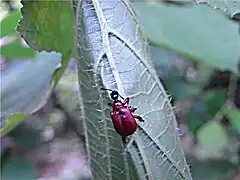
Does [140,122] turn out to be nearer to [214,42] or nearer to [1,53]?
[1,53]

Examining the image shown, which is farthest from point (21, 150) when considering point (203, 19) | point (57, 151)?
point (203, 19)

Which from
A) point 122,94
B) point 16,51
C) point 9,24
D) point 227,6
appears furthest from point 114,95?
point 16,51

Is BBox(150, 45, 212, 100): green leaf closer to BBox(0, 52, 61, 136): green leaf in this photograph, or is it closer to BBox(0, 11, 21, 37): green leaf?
BBox(0, 52, 61, 136): green leaf

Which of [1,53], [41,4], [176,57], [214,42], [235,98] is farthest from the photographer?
[176,57]

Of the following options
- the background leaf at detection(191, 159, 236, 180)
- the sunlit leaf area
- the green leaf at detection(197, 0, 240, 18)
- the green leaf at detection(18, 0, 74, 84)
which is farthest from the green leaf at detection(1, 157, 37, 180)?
the green leaf at detection(197, 0, 240, 18)

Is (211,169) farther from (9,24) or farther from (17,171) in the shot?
(9,24)
